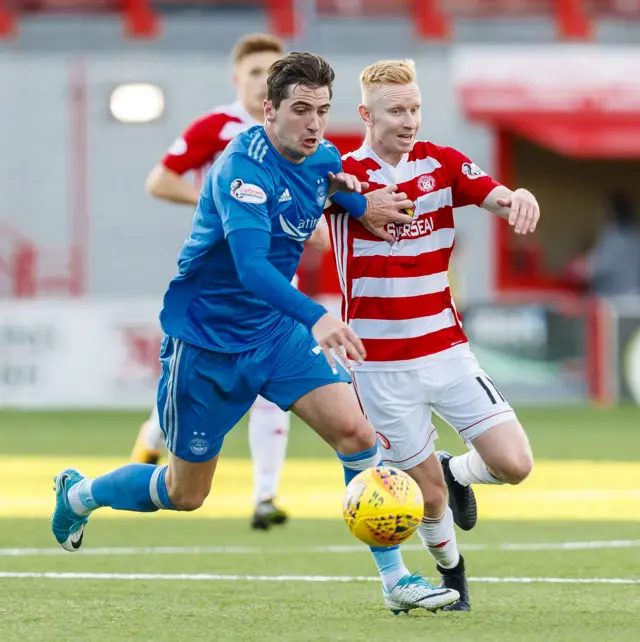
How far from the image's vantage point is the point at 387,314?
6.67m

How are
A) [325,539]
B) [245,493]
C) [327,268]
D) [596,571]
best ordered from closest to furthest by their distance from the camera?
[596,571] < [325,539] < [245,493] < [327,268]

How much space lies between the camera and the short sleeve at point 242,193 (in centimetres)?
594

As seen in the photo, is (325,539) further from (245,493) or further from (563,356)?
(563,356)

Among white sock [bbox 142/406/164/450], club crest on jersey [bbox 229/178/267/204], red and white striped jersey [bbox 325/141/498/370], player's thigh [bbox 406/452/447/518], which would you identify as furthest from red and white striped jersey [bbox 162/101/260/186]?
club crest on jersey [bbox 229/178/267/204]

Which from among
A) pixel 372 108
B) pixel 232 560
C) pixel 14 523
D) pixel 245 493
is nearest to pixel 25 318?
pixel 245 493

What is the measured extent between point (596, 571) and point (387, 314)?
5.21 feet

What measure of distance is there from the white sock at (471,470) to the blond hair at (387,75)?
1510mm

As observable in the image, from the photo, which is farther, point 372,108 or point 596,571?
point 596,571

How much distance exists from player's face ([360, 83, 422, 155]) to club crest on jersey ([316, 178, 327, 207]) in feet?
1.40

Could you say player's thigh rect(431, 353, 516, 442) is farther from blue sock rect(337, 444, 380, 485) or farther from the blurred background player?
the blurred background player

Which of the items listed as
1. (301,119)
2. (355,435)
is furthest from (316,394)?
(301,119)

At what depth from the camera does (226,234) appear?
598 centimetres

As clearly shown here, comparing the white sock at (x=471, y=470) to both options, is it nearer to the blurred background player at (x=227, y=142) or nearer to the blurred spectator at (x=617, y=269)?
the blurred background player at (x=227, y=142)

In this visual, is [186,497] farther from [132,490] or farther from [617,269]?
[617,269]
